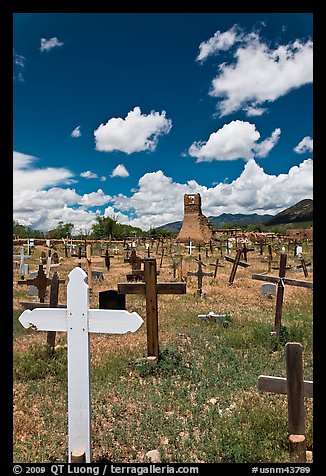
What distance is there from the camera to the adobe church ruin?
213 feet

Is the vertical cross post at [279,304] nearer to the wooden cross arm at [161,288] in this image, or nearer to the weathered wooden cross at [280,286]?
the weathered wooden cross at [280,286]

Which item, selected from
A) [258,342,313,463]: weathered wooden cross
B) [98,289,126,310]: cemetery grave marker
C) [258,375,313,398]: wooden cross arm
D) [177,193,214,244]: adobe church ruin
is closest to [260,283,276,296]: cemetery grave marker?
[98,289,126,310]: cemetery grave marker

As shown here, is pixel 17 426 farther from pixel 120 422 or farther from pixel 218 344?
pixel 218 344

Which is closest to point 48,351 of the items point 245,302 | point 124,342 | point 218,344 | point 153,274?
point 124,342

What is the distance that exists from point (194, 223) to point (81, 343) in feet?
209

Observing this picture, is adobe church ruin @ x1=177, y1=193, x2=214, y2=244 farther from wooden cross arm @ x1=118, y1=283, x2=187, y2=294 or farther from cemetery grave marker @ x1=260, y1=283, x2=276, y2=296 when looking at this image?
wooden cross arm @ x1=118, y1=283, x2=187, y2=294

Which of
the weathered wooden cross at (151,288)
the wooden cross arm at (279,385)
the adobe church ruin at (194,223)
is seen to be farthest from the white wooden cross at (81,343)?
the adobe church ruin at (194,223)

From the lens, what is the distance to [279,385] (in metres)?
3.25

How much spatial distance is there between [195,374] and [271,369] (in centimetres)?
121

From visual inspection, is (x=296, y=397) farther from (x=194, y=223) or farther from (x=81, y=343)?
(x=194, y=223)

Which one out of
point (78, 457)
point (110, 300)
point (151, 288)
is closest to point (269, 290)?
point (110, 300)

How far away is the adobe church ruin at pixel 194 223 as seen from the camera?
6494cm

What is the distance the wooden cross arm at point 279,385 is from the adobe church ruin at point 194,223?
199ft
